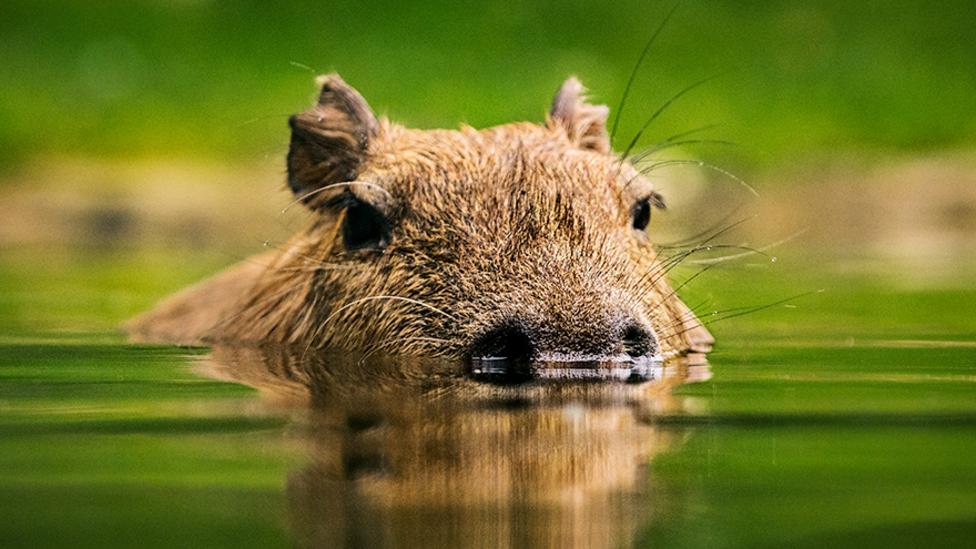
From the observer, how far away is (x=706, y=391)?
17.2 feet

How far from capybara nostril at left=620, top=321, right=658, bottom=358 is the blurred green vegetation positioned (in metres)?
19.4

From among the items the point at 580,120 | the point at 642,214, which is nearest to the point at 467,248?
the point at 642,214

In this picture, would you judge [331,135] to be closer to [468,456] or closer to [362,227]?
[362,227]

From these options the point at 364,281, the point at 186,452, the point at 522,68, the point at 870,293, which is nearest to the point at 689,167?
the point at 522,68

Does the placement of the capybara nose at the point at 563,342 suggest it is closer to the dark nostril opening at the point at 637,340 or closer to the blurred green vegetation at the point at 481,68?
the dark nostril opening at the point at 637,340

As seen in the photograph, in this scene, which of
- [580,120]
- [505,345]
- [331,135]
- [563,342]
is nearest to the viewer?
[563,342]

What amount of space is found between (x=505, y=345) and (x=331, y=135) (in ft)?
6.59

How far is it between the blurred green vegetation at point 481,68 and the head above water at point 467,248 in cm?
1767

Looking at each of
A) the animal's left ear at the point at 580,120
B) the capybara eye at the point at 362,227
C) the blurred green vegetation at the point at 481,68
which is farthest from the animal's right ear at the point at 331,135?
the blurred green vegetation at the point at 481,68

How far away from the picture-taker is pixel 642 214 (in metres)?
6.77

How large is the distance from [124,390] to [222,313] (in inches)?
107

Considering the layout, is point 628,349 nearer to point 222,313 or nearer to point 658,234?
point 222,313

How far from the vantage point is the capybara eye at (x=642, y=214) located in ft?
21.9

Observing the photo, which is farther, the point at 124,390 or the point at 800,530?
the point at 124,390
